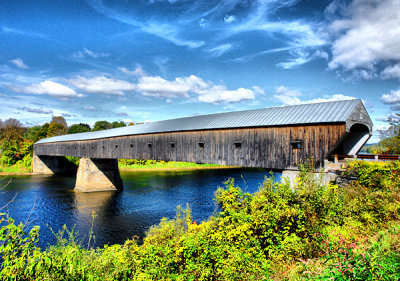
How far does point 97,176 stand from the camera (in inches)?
1081

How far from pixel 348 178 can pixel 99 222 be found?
15.4 metres

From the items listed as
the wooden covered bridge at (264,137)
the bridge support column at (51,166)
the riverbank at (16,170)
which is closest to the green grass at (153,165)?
the bridge support column at (51,166)

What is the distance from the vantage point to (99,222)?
1683 cm

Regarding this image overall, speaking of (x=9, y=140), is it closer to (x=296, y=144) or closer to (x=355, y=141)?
(x=296, y=144)

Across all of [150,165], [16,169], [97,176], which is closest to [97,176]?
[97,176]

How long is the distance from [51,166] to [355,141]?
156 feet

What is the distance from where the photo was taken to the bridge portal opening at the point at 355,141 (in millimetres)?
11700

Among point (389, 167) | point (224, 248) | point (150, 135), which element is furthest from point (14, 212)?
point (389, 167)

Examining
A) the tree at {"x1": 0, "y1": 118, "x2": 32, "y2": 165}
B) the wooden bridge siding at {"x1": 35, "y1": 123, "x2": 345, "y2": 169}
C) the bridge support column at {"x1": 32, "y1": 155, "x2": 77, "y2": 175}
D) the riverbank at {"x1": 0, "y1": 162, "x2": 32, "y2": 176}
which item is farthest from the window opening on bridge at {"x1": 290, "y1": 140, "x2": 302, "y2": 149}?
the riverbank at {"x1": 0, "y1": 162, "x2": 32, "y2": 176}

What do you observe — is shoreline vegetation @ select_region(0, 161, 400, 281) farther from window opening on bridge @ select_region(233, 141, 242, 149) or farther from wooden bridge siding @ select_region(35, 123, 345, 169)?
window opening on bridge @ select_region(233, 141, 242, 149)

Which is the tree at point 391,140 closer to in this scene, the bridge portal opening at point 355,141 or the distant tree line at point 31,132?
the bridge portal opening at point 355,141

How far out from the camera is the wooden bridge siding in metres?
A: 10.9

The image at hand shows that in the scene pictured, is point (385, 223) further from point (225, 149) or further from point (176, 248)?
point (225, 149)

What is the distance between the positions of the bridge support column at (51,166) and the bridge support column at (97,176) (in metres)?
19.9
